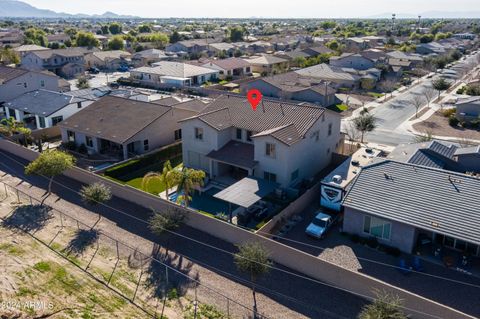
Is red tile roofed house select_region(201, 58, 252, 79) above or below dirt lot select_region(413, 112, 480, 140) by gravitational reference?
above

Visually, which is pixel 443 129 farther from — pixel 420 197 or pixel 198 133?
pixel 198 133

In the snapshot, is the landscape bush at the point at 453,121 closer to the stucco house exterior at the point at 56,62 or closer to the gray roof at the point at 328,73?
the gray roof at the point at 328,73

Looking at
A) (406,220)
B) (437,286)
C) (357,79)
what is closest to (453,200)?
(406,220)

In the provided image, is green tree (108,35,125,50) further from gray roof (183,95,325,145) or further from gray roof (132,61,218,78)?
gray roof (183,95,325,145)

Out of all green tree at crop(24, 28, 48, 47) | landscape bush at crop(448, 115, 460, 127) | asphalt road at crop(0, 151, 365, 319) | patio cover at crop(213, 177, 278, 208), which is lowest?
asphalt road at crop(0, 151, 365, 319)

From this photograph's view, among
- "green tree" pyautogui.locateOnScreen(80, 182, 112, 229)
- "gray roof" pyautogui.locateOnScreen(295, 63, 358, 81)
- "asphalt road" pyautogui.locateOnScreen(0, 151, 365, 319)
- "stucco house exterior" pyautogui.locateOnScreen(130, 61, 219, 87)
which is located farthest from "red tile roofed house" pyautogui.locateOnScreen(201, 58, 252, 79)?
"asphalt road" pyautogui.locateOnScreen(0, 151, 365, 319)
